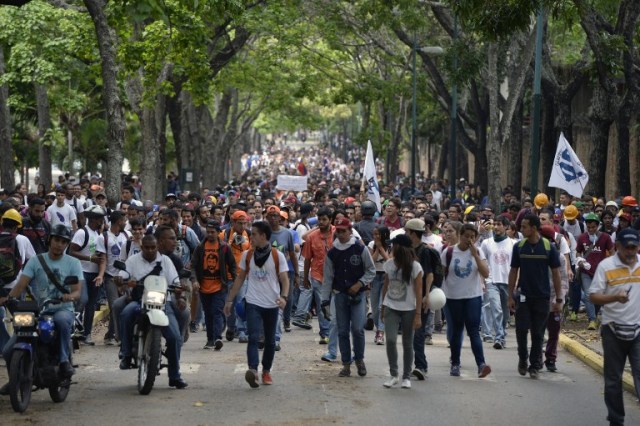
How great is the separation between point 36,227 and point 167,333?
4934 millimetres

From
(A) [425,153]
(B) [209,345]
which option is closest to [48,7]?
(B) [209,345]

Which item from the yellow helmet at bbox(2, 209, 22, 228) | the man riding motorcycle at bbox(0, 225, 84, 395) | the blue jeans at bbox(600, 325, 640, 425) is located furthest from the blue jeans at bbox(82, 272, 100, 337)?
the blue jeans at bbox(600, 325, 640, 425)

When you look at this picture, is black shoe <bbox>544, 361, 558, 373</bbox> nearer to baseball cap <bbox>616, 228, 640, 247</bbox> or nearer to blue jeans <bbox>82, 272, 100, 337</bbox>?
baseball cap <bbox>616, 228, 640, 247</bbox>

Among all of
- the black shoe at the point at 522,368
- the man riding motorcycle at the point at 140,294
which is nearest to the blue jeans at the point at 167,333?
the man riding motorcycle at the point at 140,294

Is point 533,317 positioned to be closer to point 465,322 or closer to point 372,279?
point 465,322

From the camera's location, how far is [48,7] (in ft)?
91.8

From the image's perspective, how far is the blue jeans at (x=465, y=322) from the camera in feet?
42.7

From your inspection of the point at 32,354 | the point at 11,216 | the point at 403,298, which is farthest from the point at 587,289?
the point at 32,354

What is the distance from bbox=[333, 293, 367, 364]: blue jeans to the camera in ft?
42.5

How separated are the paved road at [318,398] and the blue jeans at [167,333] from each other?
280 millimetres

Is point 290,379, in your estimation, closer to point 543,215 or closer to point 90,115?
point 543,215

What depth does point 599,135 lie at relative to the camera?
86.9 feet

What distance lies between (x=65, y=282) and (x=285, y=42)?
28.7 metres

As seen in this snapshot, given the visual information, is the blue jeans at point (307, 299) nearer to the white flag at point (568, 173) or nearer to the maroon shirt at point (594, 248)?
the maroon shirt at point (594, 248)
